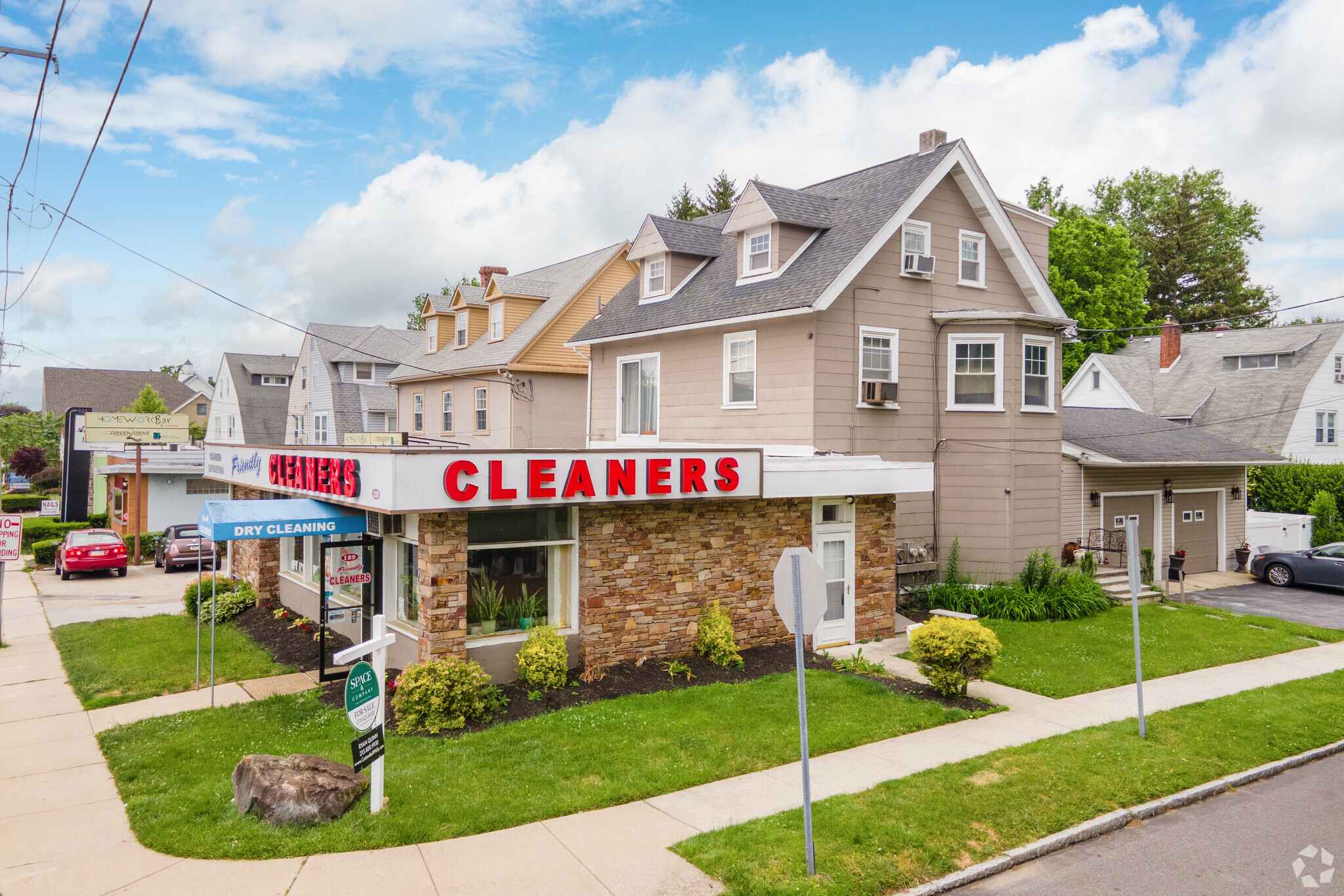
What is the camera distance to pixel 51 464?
222 ft

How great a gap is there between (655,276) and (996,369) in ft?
30.3

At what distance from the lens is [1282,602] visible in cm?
2134

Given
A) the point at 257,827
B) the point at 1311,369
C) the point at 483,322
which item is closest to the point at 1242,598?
the point at 1311,369

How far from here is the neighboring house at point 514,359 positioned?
1113 inches

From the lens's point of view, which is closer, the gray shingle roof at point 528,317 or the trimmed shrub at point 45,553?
the gray shingle roof at point 528,317

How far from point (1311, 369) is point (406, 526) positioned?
38.1 metres

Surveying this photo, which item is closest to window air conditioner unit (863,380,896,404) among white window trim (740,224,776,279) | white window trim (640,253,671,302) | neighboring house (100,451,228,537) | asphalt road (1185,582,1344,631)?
white window trim (740,224,776,279)

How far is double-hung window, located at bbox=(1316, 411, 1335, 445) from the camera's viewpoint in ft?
115

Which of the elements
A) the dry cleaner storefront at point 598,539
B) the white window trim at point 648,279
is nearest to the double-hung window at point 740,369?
the white window trim at point 648,279

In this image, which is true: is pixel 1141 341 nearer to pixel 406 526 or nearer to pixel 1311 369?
pixel 1311 369

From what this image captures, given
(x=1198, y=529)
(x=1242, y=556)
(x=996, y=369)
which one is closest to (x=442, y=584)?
(x=996, y=369)

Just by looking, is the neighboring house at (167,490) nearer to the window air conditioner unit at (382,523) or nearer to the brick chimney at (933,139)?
the window air conditioner unit at (382,523)

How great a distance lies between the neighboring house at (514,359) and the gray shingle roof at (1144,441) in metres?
14.9

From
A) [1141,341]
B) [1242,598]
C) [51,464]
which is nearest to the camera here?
[1242,598]
